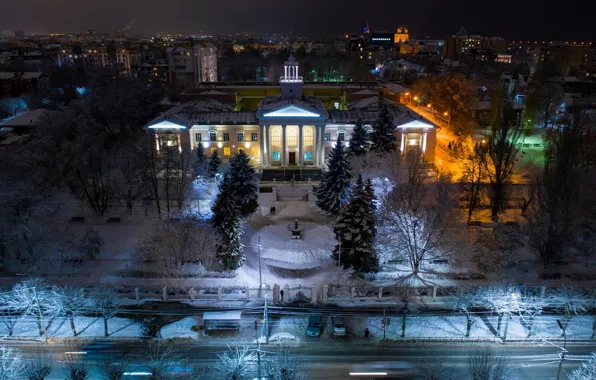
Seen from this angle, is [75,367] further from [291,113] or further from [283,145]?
[291,113]

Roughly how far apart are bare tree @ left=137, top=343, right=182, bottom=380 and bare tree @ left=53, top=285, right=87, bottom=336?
4.72 metres

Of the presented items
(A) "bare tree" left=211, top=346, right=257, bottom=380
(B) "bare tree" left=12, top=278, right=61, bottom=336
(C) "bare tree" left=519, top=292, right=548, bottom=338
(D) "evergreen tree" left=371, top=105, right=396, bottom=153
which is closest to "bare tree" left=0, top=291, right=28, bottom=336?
(B) "bare tree" left=12, top=278, right=61, bottom=336

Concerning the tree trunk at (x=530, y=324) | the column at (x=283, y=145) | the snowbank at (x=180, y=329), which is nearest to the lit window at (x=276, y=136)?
the column at (x=283, y=145)

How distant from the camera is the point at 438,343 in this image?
25781 millimetres

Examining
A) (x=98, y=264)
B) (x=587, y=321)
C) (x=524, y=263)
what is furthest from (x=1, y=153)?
(x=587, y=321)

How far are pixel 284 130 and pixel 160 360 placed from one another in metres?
34.6

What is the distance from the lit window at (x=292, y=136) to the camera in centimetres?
5319

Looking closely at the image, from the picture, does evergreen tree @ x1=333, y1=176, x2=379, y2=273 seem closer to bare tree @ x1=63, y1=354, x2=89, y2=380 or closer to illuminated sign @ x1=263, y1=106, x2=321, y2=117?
bare tree @ x1=63, y1=354, x2=89, y2=380

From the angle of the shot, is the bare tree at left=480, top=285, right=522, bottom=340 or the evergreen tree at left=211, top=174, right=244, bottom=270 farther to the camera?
the evergreen tree at left=211, top=174, right=244, bottom=270

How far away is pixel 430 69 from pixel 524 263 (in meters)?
85.3

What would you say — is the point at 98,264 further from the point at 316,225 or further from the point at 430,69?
the point at 430,69

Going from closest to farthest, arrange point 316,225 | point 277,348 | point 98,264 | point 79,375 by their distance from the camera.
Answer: point 79,375 → point 277,348 → point 98,264 → point 316,225

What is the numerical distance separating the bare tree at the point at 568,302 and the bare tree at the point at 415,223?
7341 millimetres

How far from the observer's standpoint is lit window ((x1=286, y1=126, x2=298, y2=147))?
53188 millimetres
